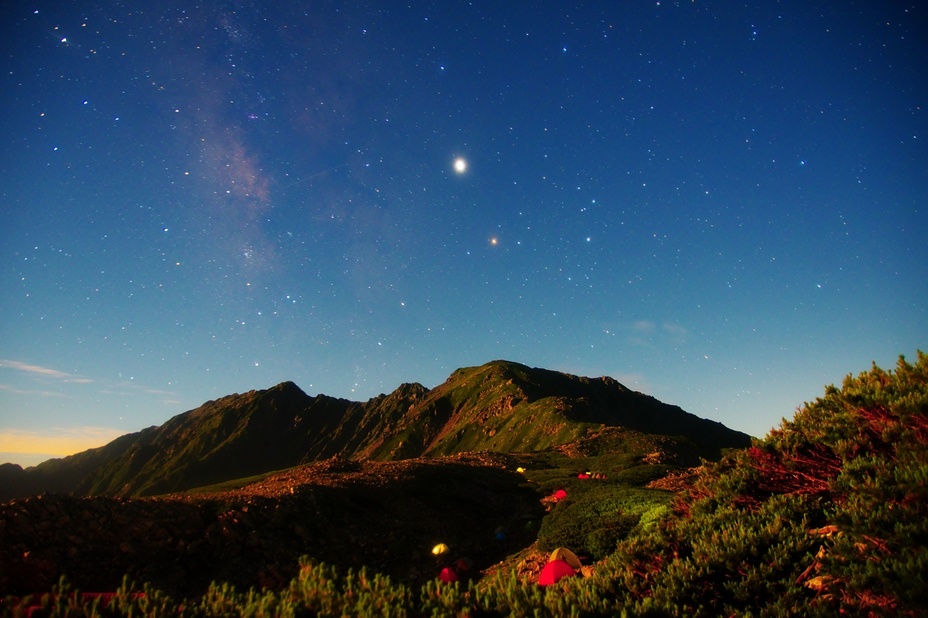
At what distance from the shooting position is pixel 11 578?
662cm

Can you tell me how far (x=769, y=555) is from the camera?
7.32m

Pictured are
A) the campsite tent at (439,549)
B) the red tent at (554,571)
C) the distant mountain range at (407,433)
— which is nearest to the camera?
the red tent at (554,571)

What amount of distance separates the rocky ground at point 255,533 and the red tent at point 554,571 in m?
5.44

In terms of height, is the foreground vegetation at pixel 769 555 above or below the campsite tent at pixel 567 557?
above

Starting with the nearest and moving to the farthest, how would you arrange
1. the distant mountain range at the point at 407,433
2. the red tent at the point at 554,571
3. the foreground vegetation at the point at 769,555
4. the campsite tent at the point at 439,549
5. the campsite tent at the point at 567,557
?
the foreground vegetation at the point at 769,555 → the red tent at the point at 554,571 → the campsite tent at the point at 567,557 → the campsite tent at the point at 439,549 → the distant mountain range at the point at 407,433

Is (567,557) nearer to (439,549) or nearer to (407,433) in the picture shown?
(439,549)

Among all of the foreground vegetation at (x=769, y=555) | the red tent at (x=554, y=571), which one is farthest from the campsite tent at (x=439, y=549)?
the foreground vegetation at (x=769, y=555)

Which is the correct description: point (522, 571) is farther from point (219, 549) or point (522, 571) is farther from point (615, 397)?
point (615, 397)

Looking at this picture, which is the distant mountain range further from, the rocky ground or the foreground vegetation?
the foreground vegetation

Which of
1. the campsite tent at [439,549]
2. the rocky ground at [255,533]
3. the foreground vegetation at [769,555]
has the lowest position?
the campsite tent at [439,549]

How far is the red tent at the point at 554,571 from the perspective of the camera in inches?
593

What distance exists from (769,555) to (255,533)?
65.1 ft

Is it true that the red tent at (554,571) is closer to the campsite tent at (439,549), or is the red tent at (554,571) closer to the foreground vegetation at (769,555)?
the foreground vegetation at (769,555)

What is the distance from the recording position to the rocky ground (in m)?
16.0
